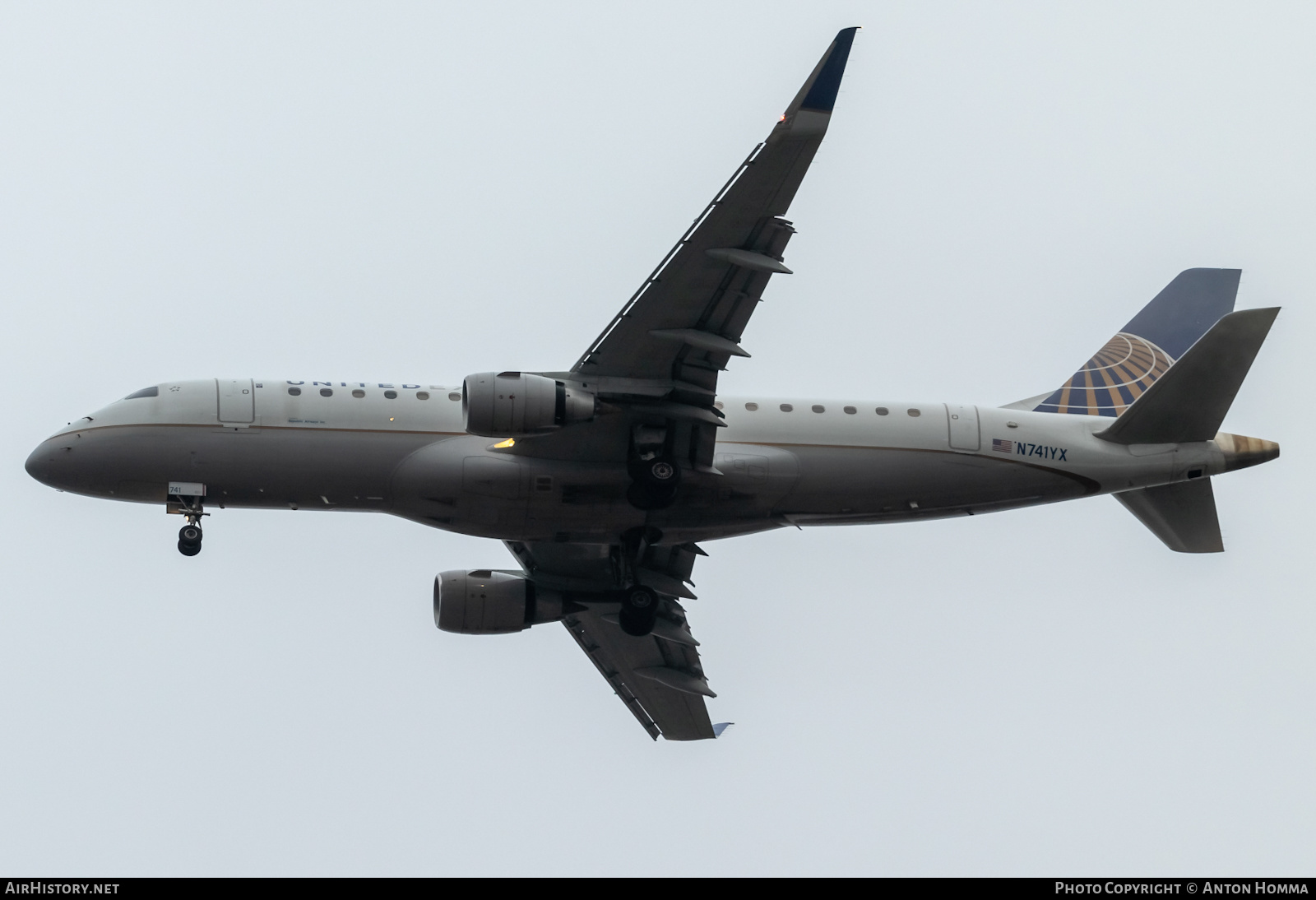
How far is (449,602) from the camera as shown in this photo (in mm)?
42969

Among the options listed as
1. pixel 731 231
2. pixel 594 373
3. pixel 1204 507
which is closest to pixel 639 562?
pixel 594 373

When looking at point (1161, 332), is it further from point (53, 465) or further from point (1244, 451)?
point (53, 465)

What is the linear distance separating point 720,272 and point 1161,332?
15.9 metres

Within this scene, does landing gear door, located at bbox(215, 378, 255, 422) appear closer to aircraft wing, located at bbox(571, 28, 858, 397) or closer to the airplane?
the airplane

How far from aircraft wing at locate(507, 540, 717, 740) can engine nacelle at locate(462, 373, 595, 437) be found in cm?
691

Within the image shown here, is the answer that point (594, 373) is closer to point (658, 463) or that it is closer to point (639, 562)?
point (658, 463)

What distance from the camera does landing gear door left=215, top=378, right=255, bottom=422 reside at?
3778 centimetres

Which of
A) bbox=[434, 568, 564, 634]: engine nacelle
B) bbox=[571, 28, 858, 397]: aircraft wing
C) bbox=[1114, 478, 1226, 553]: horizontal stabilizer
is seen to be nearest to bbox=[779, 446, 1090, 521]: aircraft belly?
bbox=[1114, 478, 1226, 553]: horizontal stabilizer

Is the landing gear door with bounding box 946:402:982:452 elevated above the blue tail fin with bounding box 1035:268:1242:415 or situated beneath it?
situated beneath

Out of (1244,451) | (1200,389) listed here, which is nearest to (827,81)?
(1200,389)

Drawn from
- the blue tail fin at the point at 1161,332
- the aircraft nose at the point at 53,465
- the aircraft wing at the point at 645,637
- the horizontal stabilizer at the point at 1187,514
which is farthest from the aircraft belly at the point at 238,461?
the blue tail fin at the point at 1161,332

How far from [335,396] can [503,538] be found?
16.9 ft

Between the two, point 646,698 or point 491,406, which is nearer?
point 491,406
